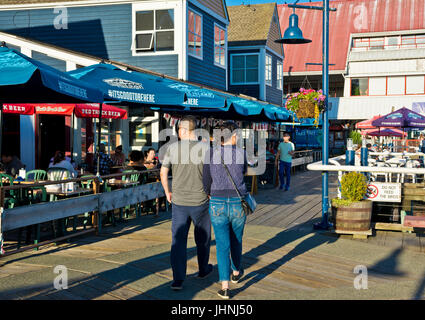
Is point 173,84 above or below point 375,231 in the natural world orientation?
above

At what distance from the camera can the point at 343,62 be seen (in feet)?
152

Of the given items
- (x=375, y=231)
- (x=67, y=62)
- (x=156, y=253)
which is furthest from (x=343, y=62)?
(x=156, y=253)

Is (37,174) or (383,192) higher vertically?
(37,174)

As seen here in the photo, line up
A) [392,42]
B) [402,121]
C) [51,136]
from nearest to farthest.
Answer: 1. [51,136]
2. [402,121]
3. [392,42]

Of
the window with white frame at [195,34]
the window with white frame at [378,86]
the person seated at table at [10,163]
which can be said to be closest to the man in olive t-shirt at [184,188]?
the person seated at table at [10,163]

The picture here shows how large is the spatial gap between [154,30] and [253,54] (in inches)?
429

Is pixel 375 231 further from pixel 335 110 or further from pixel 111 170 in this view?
pixel 335 110

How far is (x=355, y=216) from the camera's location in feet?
30.0

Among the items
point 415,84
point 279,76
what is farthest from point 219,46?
point 415,84

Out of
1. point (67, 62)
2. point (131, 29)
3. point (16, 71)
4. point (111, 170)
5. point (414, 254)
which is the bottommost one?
point (414, 254)

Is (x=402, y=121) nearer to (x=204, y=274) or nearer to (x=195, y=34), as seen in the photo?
(x=195, y=34)

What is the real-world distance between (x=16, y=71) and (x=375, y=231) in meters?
6.96

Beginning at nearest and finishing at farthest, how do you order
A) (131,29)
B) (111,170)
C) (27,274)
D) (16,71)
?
(27,274) < (16,71) < (111,170) < (131,29)
